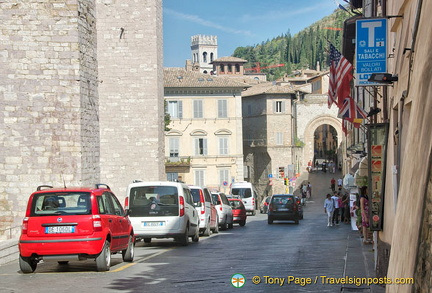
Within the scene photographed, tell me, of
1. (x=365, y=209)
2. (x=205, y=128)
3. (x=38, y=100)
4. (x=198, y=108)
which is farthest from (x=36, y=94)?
(x=198, y=108)

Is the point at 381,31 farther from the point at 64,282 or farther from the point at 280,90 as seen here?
the point at 280,90

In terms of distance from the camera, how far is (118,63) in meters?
36.4

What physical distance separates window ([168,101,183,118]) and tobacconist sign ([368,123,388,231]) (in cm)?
5671

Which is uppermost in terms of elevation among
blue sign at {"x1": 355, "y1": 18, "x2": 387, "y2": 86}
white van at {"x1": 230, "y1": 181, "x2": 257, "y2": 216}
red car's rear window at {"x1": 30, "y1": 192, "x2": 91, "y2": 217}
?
blue sign at {"x1": 355, "y1": 18, "x2": 387, "y2": 86}

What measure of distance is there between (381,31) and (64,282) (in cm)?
690

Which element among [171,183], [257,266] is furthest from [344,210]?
[257,266]

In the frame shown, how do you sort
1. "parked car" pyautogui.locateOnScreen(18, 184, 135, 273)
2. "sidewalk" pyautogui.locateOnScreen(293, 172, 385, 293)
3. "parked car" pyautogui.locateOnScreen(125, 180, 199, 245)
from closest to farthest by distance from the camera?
"sidewalk" pyautogui.locateOnScreen(293, 172, 385, 293), "parked car" pyautogui.locateOnScreen(18, 184, 135, 273), "parked car" pyautogui.locateOnScreen(125, 180, 199, 245)

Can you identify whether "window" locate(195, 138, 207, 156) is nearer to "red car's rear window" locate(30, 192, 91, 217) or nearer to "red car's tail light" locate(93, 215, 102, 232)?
"red car's rear window" locate(30, 192, 91, 217)

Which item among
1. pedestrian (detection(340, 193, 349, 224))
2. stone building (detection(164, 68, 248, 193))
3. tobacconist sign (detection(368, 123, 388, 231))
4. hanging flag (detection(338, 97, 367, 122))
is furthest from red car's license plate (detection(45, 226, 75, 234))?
stone building (detection(164, 68, 248, 193))

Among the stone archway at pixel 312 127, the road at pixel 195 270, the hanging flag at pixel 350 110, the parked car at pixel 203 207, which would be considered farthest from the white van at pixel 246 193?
the stone archway at pixel 312 127

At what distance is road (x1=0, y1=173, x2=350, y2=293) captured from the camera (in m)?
11.8

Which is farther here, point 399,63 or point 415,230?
point 399,63

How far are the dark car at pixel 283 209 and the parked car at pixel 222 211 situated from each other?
4.77m

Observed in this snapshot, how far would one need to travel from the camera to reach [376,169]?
14.3 m
